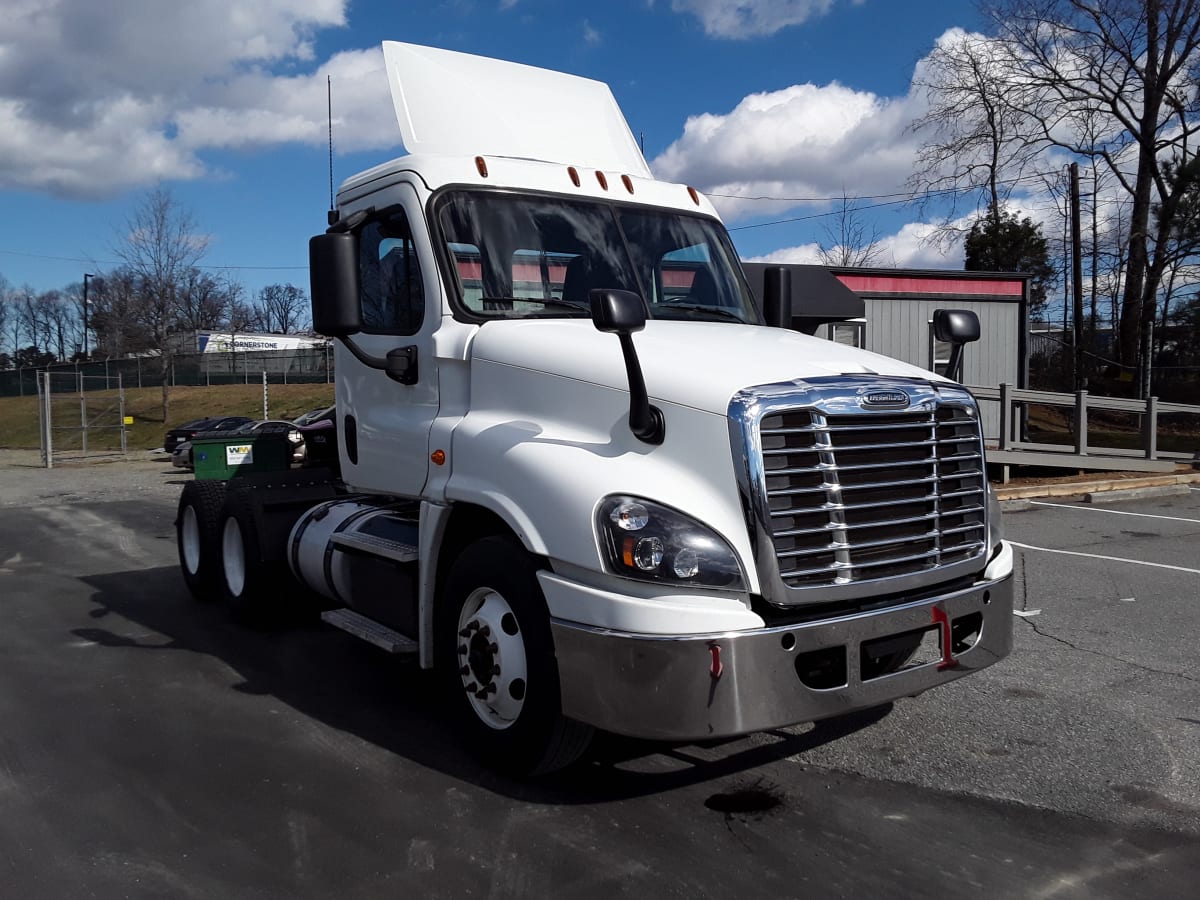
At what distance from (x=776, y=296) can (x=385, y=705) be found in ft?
9.97

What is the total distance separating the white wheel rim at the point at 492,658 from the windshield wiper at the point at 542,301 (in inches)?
55.1

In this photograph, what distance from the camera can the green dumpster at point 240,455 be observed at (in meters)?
7.64

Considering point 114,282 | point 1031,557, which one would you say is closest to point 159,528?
point 1031,557

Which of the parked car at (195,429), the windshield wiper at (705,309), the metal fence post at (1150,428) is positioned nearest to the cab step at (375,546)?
the windshield wiper at (705,309)

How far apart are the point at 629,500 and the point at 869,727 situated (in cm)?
207

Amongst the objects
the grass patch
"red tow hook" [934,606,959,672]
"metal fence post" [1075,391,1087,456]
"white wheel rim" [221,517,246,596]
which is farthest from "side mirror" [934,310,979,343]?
the grass patch

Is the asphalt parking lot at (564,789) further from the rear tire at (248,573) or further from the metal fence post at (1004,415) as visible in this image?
the metal fence post at (1004,415)

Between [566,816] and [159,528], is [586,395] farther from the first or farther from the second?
[159,528]

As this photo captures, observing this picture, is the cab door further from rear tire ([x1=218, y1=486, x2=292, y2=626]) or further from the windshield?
rear tire ([x1=218, y1=486, x2=292, y2=626])

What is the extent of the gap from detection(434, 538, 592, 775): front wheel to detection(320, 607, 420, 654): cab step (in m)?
0.31

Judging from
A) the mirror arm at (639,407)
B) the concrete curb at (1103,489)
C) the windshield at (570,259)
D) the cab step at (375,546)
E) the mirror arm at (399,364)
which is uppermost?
the windshield at (570,259)

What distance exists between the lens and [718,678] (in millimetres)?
3441

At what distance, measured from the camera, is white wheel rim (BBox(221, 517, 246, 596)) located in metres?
6.93

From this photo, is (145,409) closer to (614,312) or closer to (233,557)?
(233,557)
